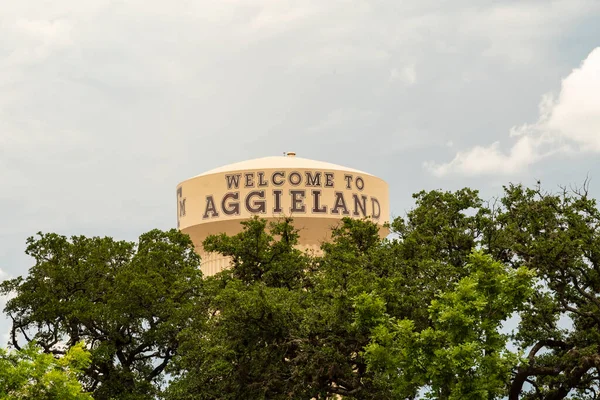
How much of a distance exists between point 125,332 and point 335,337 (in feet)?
36.8

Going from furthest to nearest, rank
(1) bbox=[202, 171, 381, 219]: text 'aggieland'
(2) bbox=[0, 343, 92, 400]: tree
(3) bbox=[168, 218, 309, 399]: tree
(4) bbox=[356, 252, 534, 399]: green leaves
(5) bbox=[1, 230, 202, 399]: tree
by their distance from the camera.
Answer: (1) bbox=[202, 171, 381, 219]: text 'aggieland', (5) bbox=[1, 230, 202, 399]: tree, (3) bbox=[168, 218, 309, 399]: tree, (2) bbox=[0, 343, 92, 400]: tree, (4) bbox=[356, 252, 534, 399]: green leaves

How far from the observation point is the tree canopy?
1084 inches

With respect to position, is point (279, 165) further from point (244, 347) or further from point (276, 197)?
point (244, 347)

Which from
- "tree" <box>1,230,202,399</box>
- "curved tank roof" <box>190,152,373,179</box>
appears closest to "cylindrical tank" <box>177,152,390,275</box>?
"curved tank roof" <box>190,152,373,179</box>

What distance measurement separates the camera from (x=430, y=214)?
33.5m

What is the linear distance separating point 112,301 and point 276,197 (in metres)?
11.7

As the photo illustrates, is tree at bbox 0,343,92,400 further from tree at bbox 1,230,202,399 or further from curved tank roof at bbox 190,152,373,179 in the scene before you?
curved tank roof at bbox 190,152,373,179

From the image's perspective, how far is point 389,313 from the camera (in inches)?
1206

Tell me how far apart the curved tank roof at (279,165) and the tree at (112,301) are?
26.4ft

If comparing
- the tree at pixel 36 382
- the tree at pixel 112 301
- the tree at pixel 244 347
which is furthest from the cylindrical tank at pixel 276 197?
the tree at pixel 36 382

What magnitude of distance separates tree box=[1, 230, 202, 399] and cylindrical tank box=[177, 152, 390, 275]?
22.1 ft

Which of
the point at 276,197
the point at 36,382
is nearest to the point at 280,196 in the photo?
the point at 276,197

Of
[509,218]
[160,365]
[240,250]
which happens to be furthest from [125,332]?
[509,218]

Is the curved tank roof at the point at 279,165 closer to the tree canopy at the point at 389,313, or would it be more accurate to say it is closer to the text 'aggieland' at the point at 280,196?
the text 'aggieland' at the point at 280,196
